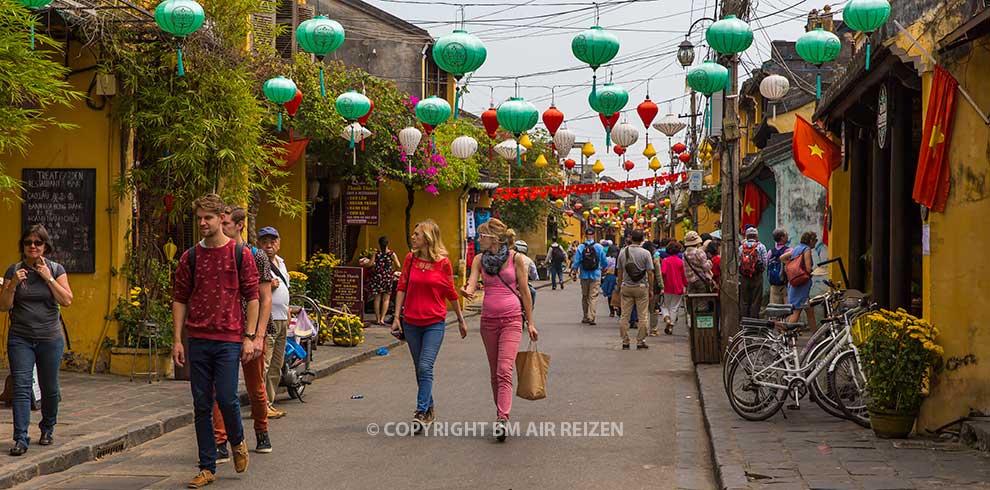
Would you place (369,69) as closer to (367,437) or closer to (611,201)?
(367,437)

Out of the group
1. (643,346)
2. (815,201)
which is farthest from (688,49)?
(643,346)

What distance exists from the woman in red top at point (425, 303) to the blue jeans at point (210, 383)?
238cm

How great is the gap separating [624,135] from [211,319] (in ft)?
33.8

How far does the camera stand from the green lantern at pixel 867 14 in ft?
33.1

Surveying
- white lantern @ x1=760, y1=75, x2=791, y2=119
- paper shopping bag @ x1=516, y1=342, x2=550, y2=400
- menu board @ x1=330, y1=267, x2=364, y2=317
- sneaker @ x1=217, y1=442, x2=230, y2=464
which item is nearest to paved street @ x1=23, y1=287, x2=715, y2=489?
sneaker @ x1=217, y1=442, x2=230, y2=464

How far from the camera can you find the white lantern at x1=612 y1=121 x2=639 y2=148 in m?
16.5

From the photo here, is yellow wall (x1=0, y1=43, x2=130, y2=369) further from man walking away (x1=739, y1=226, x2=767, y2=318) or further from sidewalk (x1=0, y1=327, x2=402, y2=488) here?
man walking away (x1=739, y1=226, x2=767, y2=318)

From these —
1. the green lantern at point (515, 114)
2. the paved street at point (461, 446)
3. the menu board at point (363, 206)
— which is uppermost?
the green lantern at point (515, 114)

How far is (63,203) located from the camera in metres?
12.9

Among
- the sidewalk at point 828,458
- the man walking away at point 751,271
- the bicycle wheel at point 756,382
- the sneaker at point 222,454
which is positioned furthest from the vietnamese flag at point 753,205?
the sneaker at point 222,454

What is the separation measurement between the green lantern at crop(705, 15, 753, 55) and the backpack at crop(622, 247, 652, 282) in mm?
6255

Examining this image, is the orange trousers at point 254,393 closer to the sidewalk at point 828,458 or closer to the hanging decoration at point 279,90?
the sidewalk at point 828,458

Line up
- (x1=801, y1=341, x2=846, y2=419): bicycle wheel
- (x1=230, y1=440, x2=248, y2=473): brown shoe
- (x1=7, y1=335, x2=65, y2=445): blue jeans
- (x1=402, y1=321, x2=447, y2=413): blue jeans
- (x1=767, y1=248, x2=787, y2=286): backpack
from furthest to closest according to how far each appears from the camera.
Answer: (x1=767, y1=248, x2=787, y2=286): backpack → (x1=801, y1=341, x2=846, y2=419): bicycle wheel → (x1=402, y1=321, x2=447, y2=413): blue jeans → (x1=7, y1=335, x2=65, y2=445): blue jeans → (x1=230, y1=440, x2=248, y2=473): brown shoe

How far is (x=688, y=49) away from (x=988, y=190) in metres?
12.5
